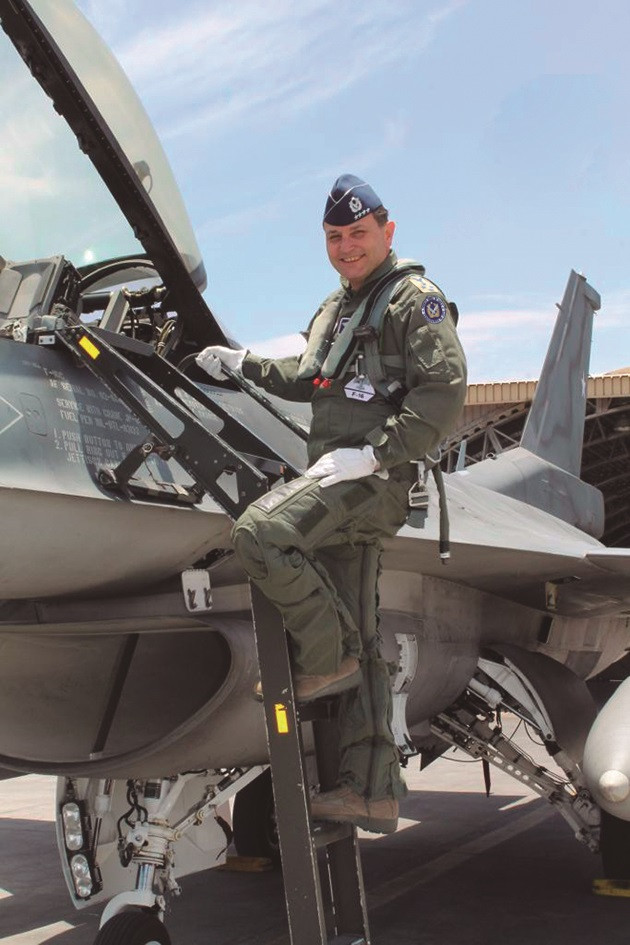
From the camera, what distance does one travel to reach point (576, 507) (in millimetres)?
8344

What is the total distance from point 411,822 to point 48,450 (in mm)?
6033

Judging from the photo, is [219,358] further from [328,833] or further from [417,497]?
[328,833]

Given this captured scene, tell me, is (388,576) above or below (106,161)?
below

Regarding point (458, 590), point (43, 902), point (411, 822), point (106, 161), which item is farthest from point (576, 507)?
point (106, 161)

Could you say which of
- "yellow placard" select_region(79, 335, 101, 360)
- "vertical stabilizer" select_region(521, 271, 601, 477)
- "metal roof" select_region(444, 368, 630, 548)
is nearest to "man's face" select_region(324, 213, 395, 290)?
"yellow placard" select_region(79, 335, 101, 360)

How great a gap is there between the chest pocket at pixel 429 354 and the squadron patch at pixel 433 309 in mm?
41

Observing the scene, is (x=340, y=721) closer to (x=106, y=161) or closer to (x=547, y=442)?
A: (x=106, y=161)

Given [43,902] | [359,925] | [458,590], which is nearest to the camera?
[359,925]

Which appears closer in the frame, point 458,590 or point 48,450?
point 48,450

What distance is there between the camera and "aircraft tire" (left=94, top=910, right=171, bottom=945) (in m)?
3.55

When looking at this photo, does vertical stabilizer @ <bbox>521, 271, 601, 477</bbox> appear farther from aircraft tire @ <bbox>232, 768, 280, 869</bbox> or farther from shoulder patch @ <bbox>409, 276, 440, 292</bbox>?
shoulder patch @ <bbox>409, 276, 440, 292</bbox>

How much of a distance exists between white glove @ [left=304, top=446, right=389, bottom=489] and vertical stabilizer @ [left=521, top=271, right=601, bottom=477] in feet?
19.0

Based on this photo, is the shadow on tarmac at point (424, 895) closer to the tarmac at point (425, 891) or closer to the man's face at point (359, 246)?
the tarmac at point (425, 891)

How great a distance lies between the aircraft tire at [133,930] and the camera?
355cm
